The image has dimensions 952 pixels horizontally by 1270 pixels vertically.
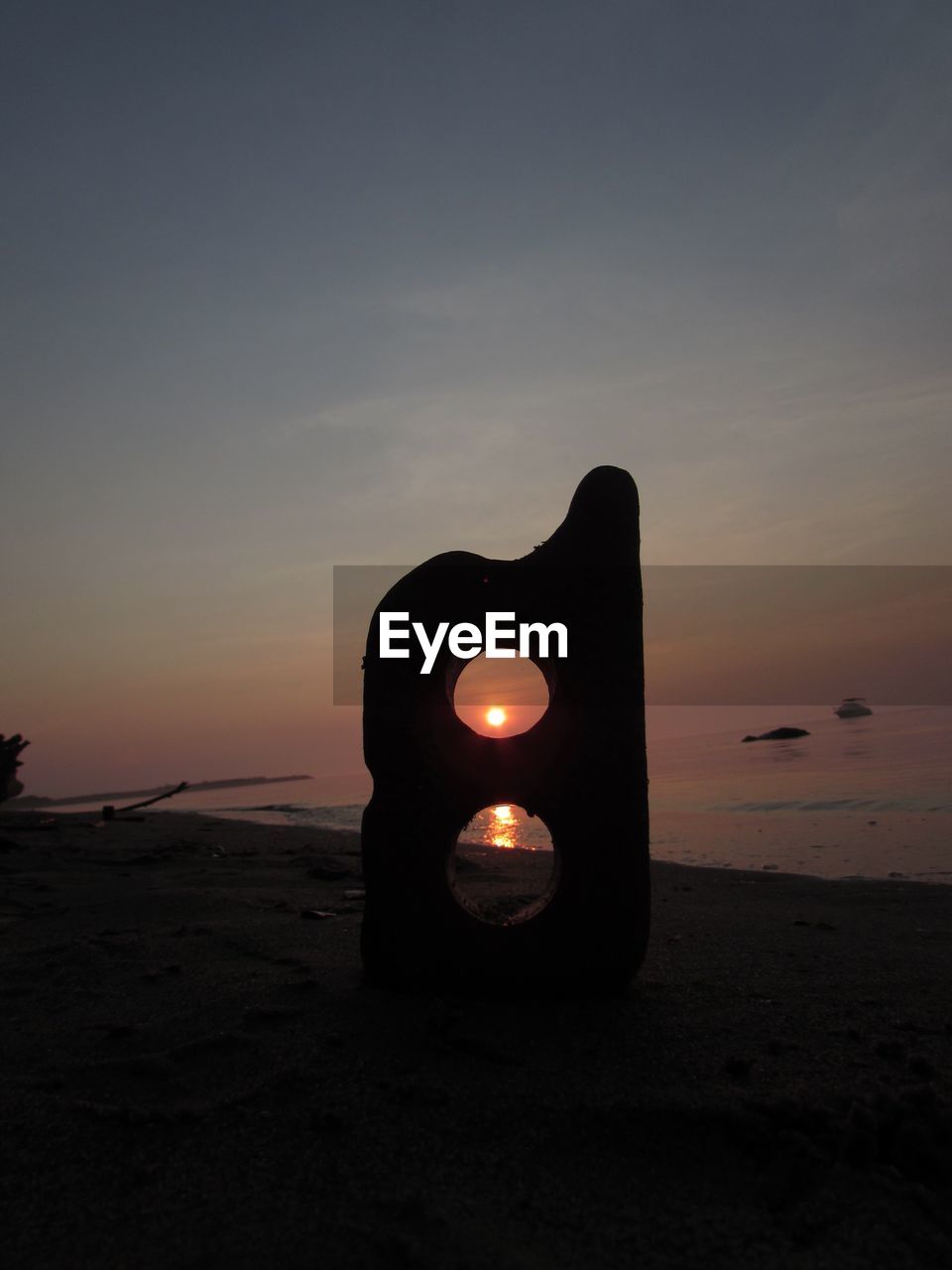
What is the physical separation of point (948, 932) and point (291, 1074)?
13.5 feet

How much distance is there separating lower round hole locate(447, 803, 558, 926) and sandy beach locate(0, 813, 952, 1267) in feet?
2.08

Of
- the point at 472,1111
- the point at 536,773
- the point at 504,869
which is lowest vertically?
the point at 504,869

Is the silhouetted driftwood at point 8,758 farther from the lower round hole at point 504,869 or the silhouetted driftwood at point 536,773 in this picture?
the silhouetted driftwood at point 536,773

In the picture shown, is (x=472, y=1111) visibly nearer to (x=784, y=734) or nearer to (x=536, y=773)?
(x=536, y=773)

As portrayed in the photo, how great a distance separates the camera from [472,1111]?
2.91m

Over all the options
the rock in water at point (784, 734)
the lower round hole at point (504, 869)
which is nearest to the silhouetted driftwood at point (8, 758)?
the lower round hole at point (504, 869)

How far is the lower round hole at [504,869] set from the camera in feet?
14.5

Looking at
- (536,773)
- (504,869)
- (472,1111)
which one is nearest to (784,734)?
(504,869)

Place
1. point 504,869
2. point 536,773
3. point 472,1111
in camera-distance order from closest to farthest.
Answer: point 472,1111 < point 536,773 < point 504,869

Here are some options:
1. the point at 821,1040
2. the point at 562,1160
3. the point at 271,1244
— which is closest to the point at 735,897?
the point at 821,1040

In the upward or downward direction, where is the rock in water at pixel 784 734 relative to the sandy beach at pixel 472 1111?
upward

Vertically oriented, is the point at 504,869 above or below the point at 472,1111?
below

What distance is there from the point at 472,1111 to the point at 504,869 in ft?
20.3

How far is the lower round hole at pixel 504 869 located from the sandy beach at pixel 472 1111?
0.63 m
